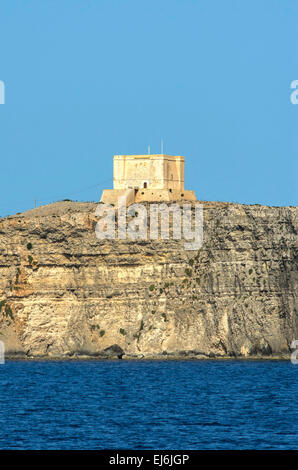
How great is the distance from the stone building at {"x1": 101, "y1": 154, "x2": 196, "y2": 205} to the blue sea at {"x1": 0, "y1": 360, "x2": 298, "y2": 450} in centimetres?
2960

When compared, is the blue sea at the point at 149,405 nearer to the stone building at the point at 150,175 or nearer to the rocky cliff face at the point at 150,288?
the rocky cliff face at the point at 150,288

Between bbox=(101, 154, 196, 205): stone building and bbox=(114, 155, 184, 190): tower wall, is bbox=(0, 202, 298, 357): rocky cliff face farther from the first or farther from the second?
bbox=(114, 155, 184, 190): tower wall

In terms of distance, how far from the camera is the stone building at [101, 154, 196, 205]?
141050 millimetres

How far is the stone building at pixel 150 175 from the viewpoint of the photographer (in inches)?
5553

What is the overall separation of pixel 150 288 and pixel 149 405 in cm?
4451

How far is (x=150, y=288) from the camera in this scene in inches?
4771

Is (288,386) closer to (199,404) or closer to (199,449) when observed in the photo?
(199,404)

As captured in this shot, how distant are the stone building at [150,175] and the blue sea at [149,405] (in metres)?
29.6

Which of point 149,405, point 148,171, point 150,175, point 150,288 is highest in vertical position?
point 148,171

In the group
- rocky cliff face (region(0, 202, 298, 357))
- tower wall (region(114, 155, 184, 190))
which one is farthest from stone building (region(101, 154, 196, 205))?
rocky cliff face (region(0, 202, 298, 357))

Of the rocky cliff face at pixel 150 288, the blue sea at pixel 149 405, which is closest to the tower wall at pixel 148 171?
the rocky cliff face at pixel 150 288

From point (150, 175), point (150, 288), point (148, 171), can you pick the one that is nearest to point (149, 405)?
point (150, 288)

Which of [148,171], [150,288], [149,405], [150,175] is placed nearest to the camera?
[149,405]

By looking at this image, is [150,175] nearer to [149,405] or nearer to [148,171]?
[148,171]
